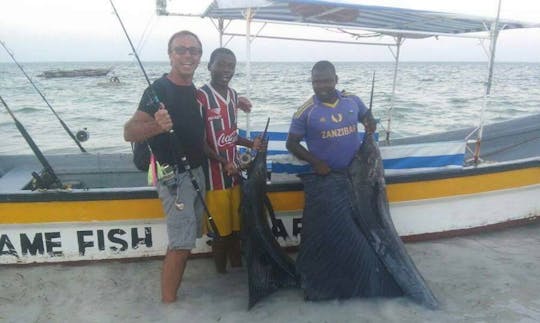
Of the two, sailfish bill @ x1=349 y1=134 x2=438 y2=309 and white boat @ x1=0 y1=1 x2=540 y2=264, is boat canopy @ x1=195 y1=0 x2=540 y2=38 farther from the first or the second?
sailfish bill @ x1=349 y1=134 x2=438 y2=309

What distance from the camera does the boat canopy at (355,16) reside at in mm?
3898

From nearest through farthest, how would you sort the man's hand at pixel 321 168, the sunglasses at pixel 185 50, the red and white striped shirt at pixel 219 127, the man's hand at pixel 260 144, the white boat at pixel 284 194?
the sunglasses at pixel 185 50
the red and white striped shirt at pixel 219 127
the man's hand at pixel 260 144
the man's hand at pixel 321 168
the white boat at pixel 284 194

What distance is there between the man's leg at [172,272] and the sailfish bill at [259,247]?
0.52 meters

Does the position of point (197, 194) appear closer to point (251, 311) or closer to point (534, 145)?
point (251, 311)

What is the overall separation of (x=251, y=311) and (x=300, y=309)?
384 mm

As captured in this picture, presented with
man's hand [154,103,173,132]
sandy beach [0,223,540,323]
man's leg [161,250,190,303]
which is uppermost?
man's hand [154,103,173,132]

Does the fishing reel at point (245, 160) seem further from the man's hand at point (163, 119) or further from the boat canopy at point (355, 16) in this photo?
the boat canopy at point (355, 16)

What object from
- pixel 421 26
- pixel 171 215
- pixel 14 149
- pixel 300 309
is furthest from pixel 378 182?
pixel 14 149

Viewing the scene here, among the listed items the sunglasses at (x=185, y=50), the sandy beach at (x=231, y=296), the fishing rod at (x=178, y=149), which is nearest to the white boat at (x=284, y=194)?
the sandy beach at (x=231, y=296)

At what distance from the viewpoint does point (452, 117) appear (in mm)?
18578

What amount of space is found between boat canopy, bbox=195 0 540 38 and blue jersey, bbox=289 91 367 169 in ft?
2.93

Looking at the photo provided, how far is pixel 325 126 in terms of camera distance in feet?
12.0

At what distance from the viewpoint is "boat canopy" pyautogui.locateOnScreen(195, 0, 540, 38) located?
12.8 ft

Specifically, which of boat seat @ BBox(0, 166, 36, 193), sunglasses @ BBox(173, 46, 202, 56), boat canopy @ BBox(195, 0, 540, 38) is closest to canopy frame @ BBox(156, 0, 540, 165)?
boat canopy @ BBox(195, 0, 540, 38)
